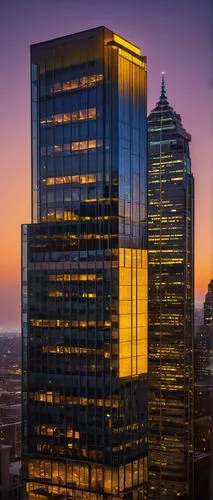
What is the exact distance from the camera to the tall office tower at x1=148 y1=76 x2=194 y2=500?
14.2m

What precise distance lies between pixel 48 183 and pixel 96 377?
1943mm

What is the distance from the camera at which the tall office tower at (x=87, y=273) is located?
22.9 ft

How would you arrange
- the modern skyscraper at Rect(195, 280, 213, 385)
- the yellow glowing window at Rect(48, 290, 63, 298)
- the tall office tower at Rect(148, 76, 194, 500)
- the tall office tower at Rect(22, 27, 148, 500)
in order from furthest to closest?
the tall office tower at Rect(148, 76, 194, 500) < the yellow glowing window at Rect(48, 290, 63, 298) < the tall office tower at Rect(22, 27, 148, 500) < the modern skyscraper at Rect(195, 280, 213, 385)

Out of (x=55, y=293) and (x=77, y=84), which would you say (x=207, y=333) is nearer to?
(x=55, y=293)

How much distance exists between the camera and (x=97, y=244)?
704 centimetres

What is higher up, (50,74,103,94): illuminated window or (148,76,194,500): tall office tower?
(50,74,103,94): illuminated window

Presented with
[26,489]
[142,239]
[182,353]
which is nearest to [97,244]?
[142,239]

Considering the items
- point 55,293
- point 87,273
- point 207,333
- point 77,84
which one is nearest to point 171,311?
point 55,293

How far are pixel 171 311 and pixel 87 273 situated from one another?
24.4 feet

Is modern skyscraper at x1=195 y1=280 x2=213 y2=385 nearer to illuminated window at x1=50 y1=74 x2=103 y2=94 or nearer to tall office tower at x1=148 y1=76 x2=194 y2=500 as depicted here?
tall office tower at x1=148 y1=76 x2=194 y2=500

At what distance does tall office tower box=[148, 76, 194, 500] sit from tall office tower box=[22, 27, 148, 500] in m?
6.88

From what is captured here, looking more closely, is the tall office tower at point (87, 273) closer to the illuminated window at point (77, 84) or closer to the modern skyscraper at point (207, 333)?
the illuminated window at point (77, 84)

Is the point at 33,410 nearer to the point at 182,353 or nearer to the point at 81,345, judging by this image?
the point at 81,345

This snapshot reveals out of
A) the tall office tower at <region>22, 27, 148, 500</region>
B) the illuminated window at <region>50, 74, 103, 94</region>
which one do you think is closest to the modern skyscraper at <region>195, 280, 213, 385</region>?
the tall office tower at <region>22, 27, 148, 500</region>
